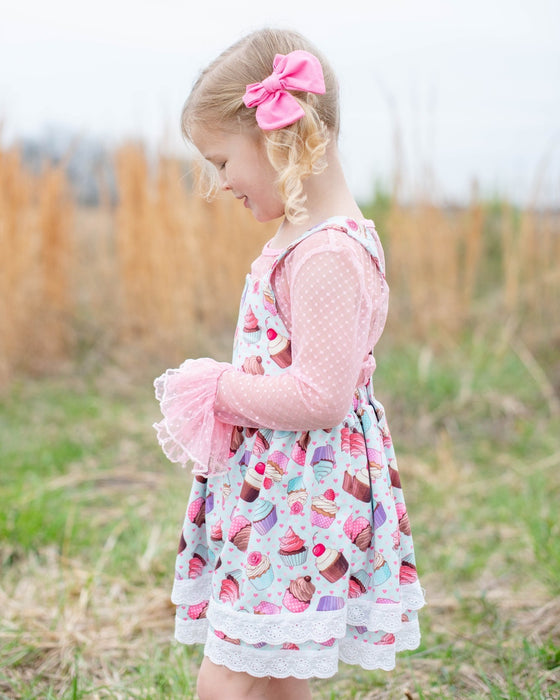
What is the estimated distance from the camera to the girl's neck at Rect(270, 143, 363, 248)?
4.11 feet

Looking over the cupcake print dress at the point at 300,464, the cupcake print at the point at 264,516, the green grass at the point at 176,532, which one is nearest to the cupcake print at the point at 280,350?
the cupcake print dress at the point at 300,464

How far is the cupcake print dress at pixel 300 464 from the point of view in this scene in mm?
1170

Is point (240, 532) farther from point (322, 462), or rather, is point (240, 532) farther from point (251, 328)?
point (251, 328)

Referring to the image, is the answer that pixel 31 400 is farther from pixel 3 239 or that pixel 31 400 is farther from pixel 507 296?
pixel 507 296

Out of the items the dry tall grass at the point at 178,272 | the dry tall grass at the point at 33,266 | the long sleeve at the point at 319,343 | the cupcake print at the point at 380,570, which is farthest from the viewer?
the dry tall grass at the point at 178,272

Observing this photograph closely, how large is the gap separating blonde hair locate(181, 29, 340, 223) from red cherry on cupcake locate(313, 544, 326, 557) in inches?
18.9

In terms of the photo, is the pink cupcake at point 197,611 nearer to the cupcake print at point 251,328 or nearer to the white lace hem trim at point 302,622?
the white lace hem trim at point 302,622

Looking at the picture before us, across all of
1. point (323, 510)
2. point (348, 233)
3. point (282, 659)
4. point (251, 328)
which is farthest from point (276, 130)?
point (282, 659)

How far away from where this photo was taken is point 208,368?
1.26 meters

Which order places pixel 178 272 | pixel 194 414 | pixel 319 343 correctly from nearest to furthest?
pixel 319 343, pixel 194 414, pixel 178 272

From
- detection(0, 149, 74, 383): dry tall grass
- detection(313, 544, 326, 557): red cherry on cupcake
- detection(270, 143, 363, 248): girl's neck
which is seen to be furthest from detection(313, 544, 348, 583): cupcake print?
detection(0, 149, 74, 383): dry tall grass

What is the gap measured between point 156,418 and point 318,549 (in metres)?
2.99

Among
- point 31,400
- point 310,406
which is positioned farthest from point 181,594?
point 31,400

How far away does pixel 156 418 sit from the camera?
4.14m
